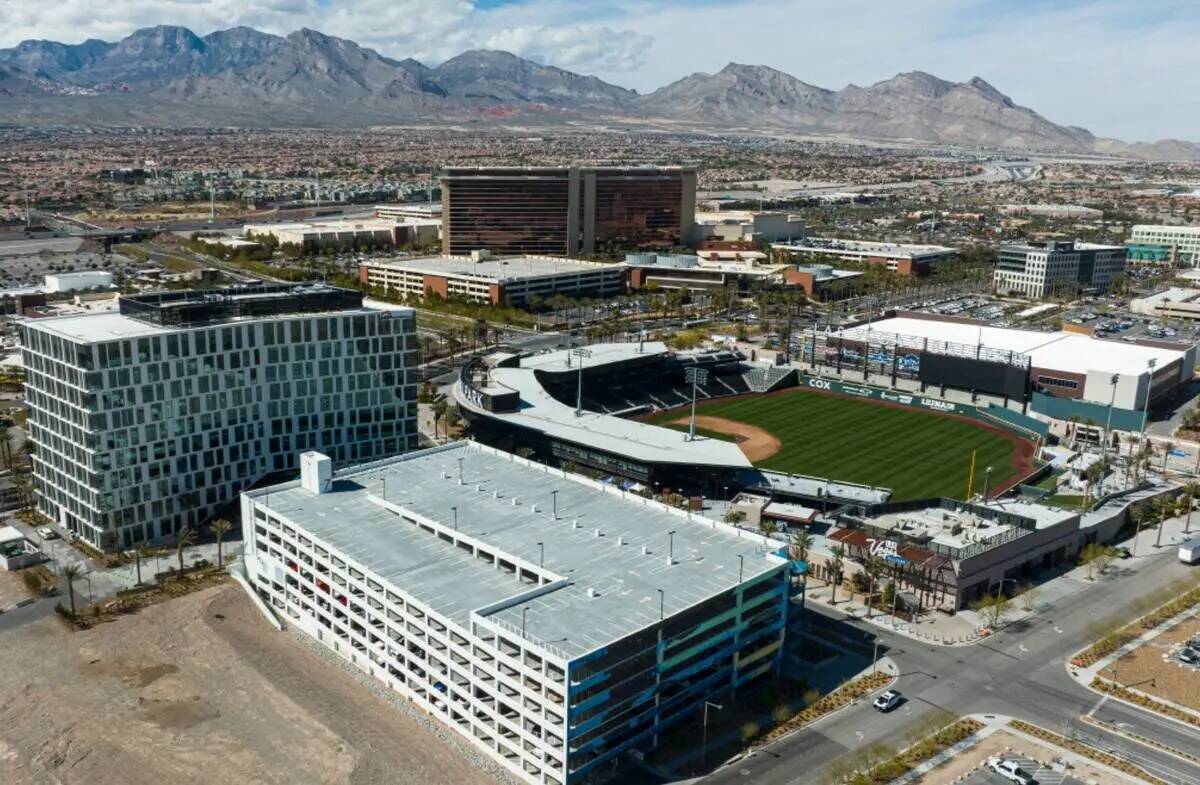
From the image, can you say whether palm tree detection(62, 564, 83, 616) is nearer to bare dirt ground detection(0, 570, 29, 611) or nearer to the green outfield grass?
bare dirt ground detection(0, 570, 29, 611)

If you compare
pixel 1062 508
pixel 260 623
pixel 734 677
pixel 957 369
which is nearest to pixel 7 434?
pixel 260 623

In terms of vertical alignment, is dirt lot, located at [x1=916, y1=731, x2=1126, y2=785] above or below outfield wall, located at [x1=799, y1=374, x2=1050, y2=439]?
below

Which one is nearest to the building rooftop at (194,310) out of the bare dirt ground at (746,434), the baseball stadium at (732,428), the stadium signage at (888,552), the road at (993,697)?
the baseball stadium at (732,428)

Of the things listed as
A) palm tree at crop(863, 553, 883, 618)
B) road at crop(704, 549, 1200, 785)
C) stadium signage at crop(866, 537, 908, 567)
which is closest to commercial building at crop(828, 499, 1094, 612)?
stadium signage at crop(866, 537, 908, 567)

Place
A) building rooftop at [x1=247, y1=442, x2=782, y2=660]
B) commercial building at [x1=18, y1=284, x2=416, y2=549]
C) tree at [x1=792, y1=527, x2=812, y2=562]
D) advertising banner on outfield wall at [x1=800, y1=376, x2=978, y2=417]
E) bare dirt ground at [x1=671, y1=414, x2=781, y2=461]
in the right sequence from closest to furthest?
building rooftop at [x1=247, y1=442, x2=782, y2=660] → tree at [x1=792, y1=527, x2=812, y2=562] → commercial building at [x1=18, y1=284, x2=416, y2=549] → bare dirt ground at [x1=671, y1=414, x2=781, y2=461] → advertising banner on outfield wall at [x1=800, y1=376, x2=978, y2=417]

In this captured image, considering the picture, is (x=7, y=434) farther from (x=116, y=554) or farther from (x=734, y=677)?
(x=734, y=677)

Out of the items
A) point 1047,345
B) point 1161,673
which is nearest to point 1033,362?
point 1047,345
